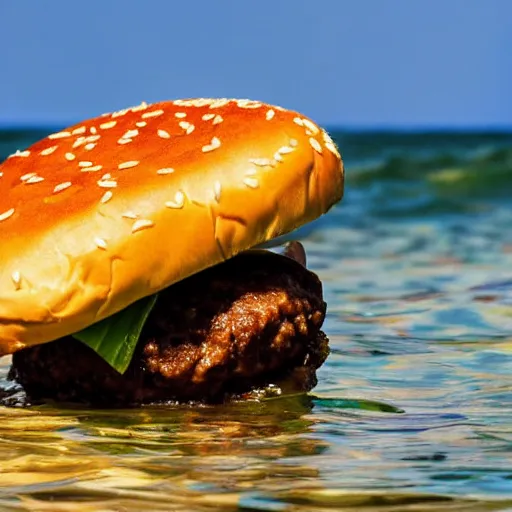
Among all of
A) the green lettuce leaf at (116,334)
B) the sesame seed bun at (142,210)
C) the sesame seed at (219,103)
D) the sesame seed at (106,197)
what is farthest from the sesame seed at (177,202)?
the sesame seed at (219,103)

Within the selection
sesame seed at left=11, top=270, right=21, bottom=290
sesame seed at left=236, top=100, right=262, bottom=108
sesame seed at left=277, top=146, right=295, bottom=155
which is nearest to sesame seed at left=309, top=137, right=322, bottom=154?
sesame seed at left=277, top=146, right=295, bottom=155

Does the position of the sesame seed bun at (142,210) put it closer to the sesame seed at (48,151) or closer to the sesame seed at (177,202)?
the sesame seed at (177,202)

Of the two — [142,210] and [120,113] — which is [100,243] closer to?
[142,210]

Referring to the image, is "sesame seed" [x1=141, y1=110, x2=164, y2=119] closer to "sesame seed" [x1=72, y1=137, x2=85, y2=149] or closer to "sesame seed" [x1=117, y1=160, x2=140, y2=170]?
"sesame seed" [x1=72, y1=137, x2=85, y2=149]

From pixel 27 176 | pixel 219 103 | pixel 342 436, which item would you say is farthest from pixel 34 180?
pixel 342 436

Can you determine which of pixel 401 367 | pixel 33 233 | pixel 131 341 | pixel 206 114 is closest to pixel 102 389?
pixel 131 341
